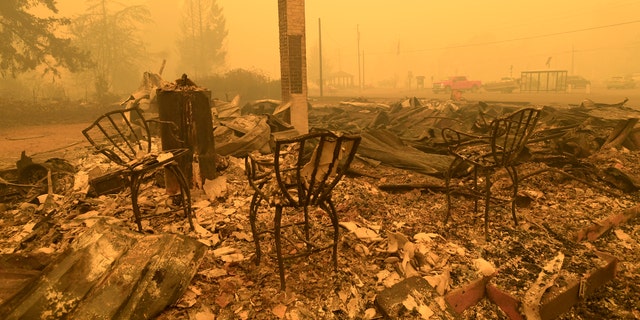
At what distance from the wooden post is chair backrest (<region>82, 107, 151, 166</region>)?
0.26 m

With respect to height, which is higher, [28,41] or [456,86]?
[28,41]

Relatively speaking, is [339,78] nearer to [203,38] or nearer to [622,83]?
→ [203,38]

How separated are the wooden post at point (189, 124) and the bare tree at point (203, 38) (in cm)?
3956

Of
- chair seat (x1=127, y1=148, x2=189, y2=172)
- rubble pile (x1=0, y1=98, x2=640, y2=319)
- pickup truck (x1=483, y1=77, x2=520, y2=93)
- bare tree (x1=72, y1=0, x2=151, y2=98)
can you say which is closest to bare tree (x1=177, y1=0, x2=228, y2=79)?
bare tree (x1=72, y1=0, x2=151, y2=98)

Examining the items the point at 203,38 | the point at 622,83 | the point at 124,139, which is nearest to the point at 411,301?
the point at 124,139

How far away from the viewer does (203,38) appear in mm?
43344

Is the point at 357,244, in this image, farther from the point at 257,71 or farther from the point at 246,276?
the point at 257,71

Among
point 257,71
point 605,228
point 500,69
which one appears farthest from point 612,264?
point 500,69

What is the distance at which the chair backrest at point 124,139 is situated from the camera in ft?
12.2

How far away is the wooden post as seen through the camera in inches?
171

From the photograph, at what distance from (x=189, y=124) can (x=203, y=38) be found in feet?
141

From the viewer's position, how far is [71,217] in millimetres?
4012

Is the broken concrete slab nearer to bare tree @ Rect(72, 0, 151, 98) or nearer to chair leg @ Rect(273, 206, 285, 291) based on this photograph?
chair leg @ Rect(273, 206, 285, 291)

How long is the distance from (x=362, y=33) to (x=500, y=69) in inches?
2371
